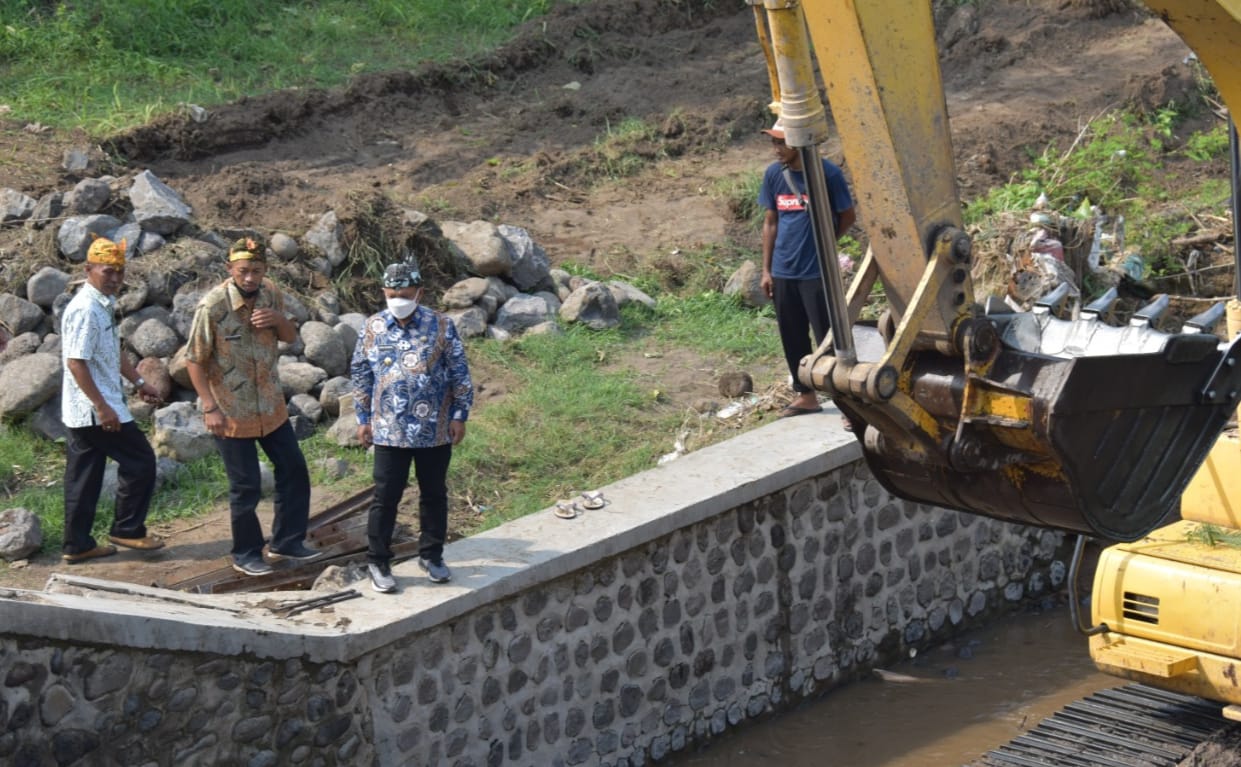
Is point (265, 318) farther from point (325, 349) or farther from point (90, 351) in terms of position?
point (325, 349)

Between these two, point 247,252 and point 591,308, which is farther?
point 591,308

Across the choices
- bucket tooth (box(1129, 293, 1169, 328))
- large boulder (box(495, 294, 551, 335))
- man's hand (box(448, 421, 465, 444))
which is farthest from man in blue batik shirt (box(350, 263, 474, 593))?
large boulder (box(495, 294, 551, 335))

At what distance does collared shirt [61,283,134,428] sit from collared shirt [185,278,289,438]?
466 millimetres

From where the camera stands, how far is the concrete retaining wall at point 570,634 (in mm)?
5793

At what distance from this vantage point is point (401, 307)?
6664 mm

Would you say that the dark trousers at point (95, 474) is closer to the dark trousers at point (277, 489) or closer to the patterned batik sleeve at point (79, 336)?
the patterned batik sleeve at point (79, 336)

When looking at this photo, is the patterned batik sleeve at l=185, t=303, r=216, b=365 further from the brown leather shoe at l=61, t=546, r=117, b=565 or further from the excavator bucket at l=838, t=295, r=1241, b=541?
the excavator bucket at l=838, t=295, r=1241, b=541

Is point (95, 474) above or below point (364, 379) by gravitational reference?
below

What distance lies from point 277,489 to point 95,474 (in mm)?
891

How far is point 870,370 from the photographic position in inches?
184

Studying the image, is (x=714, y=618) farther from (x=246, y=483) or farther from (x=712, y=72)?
(x=712, y=72)

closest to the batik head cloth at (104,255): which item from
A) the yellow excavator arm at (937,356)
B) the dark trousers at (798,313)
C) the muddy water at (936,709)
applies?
the dark trousers at (798,313)

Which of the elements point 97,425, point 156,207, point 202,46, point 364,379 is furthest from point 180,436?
point 202,46

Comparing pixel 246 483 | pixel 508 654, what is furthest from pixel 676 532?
pixel 246 483
